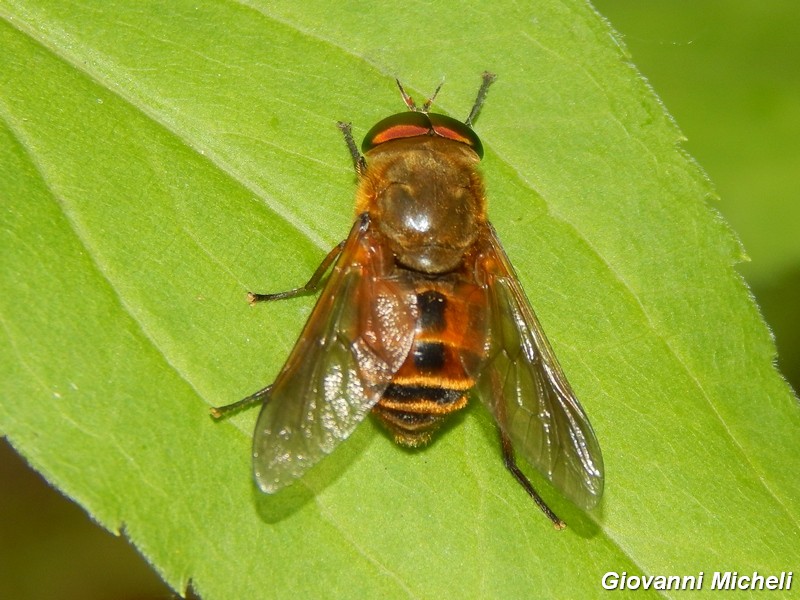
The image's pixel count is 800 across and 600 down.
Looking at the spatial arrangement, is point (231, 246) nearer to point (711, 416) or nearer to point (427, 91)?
point (427, 91)

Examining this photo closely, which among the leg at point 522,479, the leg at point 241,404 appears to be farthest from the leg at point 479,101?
the leg at point 241,404

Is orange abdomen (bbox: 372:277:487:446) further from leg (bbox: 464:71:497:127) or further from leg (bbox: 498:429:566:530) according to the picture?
leg (bbox: 464:71:497:127)

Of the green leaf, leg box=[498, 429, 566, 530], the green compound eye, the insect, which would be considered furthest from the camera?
the green compound eye

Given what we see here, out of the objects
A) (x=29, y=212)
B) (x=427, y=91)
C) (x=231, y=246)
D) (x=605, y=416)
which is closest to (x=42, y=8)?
(x=29, y=212)

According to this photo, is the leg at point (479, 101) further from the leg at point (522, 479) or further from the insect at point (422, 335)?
the leg at point (522, 479)

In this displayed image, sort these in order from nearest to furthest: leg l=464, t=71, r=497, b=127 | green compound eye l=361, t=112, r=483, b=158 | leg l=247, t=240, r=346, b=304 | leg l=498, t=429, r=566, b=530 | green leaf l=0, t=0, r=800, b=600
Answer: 1. green leaf l=0, t=0, r=800, b=600
2. leg l=498, t=429, r=566, b=530
3. leg l=247, t=240, r=346, b=304
4. green compound eye l=361, t=112, r=483, b=158
5. leg l=464, t=71, r=497, b=127

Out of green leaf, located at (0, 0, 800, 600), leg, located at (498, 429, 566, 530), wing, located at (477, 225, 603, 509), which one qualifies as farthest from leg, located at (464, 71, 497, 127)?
leg, located at (498, 429, 566, 530)

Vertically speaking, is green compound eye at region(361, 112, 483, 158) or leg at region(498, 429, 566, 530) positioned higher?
green compound eye at region(361, 112, 483, 158)
